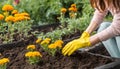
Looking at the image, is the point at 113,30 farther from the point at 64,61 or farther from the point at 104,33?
the point at 64,61

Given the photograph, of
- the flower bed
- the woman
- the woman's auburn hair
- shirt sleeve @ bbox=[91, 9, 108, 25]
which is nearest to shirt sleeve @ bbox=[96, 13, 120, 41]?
the woman

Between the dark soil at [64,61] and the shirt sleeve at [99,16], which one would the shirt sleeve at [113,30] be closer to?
the dark soil at [64,61]

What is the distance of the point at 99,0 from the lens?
3.21 meters

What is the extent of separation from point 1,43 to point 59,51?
43.2 inches

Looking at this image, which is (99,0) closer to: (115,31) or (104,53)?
(115,31)

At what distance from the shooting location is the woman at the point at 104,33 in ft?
10.5

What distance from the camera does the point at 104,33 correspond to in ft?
10.8

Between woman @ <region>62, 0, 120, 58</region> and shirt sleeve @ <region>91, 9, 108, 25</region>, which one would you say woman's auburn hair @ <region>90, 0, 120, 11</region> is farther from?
shirt sleeve @ <region>91, 9, 108, 25</region>

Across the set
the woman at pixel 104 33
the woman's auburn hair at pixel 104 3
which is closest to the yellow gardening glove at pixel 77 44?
the woman at pixel 104 33

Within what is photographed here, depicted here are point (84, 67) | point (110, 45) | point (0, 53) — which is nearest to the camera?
point (84, 67)

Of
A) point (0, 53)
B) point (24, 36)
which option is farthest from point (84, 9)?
point (0, 53)

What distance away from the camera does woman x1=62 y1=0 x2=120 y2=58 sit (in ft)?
10.5

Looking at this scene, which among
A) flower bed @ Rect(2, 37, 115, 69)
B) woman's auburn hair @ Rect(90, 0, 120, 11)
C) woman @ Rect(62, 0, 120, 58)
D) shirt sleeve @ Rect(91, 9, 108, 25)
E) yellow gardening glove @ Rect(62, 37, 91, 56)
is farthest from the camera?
shirt sleeve @ Rect(91, 9, 108, 25)

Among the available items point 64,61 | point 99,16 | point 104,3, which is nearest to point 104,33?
point 104,3
